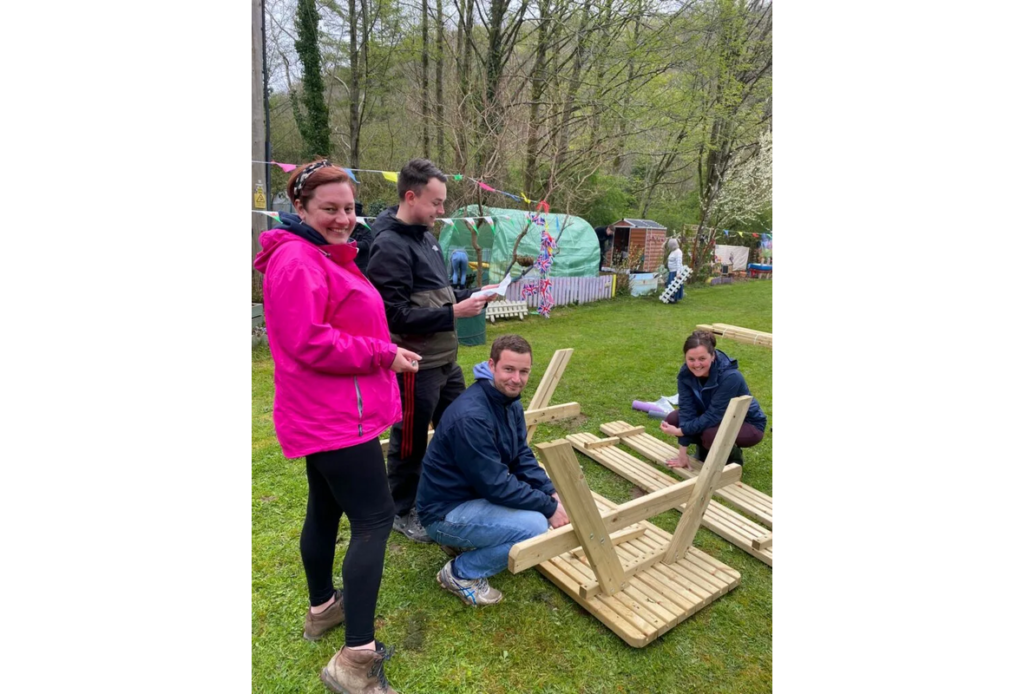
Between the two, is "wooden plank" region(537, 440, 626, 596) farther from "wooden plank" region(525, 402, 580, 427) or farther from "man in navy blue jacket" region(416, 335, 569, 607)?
"wooden plank" region(525, 402, 580, 427)

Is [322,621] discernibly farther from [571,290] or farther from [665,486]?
[571,290]

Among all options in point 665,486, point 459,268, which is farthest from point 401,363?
point 459,268

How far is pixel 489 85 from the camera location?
13180 millimetres

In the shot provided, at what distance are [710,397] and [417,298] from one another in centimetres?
258

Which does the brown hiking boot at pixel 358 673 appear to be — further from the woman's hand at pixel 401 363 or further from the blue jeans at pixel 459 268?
the blue jeans at pixel 459 268

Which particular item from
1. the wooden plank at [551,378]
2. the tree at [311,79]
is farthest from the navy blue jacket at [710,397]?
the tree at [311,79]

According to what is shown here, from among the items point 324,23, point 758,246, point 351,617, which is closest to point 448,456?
→ point 351,617

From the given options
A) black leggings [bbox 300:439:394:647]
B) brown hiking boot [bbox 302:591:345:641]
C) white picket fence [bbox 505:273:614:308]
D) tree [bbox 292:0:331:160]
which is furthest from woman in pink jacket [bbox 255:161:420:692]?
tree [bbox 292:0:331:160]

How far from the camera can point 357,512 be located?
200 cm

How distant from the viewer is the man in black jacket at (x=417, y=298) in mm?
2734

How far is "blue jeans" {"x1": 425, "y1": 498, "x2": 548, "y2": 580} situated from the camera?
262cm

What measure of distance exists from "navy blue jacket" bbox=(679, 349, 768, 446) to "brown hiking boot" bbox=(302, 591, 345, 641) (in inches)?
115

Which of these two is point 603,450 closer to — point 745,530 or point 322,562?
point 745,530
